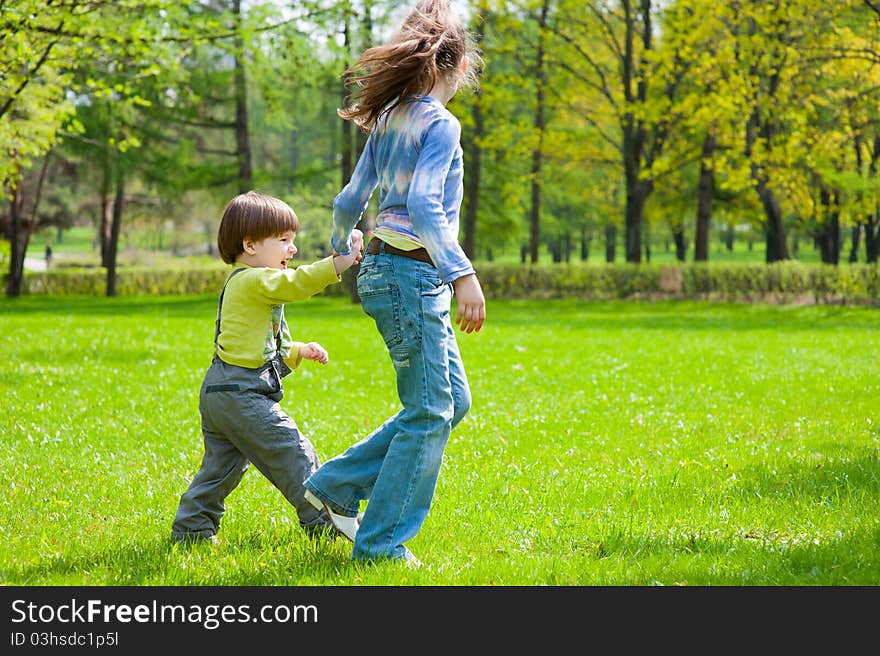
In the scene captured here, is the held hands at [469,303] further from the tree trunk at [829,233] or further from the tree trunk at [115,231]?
the tree trunk at [829,233]

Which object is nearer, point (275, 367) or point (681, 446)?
point (275, 367)

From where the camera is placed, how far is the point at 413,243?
3939 millimetres

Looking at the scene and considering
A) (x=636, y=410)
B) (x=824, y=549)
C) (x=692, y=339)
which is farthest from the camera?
(x=692, y=339)

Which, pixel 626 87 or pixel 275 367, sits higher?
pixel 626 87

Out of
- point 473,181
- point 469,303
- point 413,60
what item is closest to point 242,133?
point 473,181

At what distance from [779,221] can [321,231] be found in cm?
1857

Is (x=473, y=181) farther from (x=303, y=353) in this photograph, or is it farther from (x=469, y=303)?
(x=469, y=303)

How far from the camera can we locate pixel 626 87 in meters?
29.6

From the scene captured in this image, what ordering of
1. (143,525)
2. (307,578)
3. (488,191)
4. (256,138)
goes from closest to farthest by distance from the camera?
1. (307,578)
2. (143,525)
3. (488,191)
4. (256,138)

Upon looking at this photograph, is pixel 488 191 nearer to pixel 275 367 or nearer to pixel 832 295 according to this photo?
pixel 832 295

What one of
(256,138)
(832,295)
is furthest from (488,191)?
(256,138)

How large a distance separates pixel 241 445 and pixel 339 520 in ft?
1.90

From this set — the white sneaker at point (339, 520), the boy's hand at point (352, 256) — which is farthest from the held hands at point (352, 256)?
the white sneaker at point (339, 520)

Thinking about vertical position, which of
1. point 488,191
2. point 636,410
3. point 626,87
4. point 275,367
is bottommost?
point 636,410
